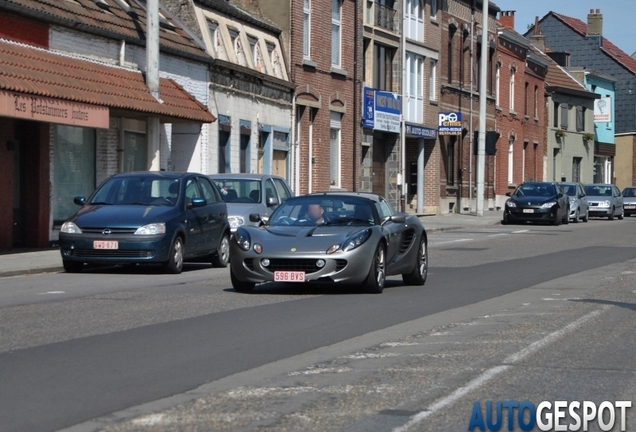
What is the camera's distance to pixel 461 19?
53.6 m

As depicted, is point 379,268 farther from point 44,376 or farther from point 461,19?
point 461,19

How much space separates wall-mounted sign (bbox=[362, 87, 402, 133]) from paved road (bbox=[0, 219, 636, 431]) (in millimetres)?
25843

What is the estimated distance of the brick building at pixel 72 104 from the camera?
22.1 metres

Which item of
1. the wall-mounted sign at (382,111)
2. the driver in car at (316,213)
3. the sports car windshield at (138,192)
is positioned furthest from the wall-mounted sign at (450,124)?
the driver in car at (316,213)

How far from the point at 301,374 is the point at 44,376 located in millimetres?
1880

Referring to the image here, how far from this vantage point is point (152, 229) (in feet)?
60.7

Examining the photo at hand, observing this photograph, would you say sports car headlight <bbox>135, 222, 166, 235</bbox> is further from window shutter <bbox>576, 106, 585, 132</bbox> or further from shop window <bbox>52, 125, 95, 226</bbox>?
window shutter <bbox>576, 106, 585, 132</bbox>

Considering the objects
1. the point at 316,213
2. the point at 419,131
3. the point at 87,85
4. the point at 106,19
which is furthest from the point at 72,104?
the point at 419,131

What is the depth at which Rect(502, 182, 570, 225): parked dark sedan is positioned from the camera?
42.9 m

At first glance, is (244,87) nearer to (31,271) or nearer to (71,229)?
(31,271)

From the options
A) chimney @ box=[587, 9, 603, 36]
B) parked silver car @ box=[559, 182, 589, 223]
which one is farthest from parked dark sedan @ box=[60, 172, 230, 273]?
chimney @ box=[587, 9, 603, 36]

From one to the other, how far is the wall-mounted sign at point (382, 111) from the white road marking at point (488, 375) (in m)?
31.3

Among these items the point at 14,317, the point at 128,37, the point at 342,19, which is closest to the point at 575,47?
the point at 342,19

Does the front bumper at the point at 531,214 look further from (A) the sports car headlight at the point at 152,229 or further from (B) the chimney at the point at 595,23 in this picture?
(B) the chimney at the point at 595,23
